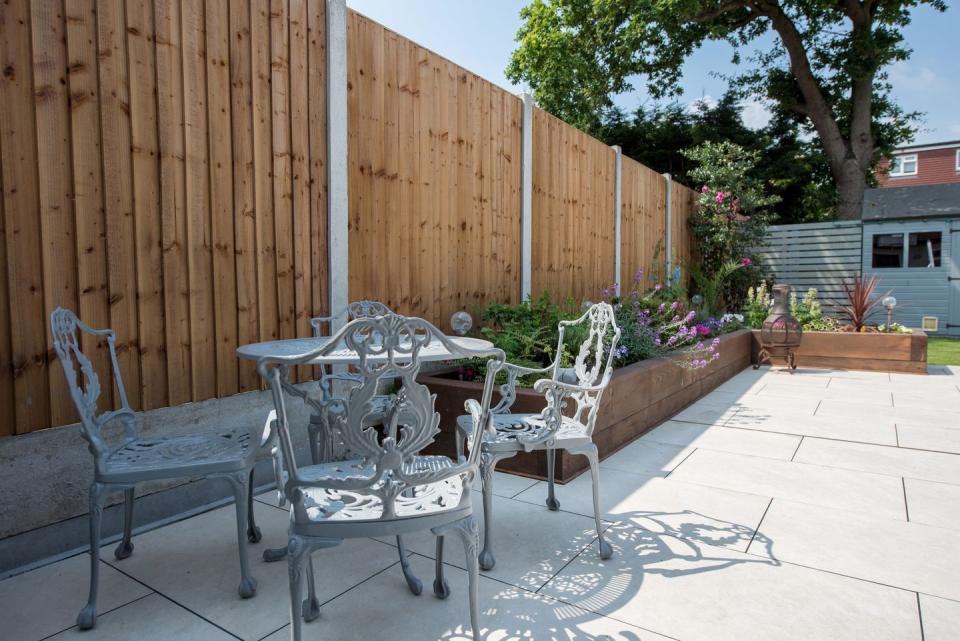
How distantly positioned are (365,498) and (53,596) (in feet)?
3.70

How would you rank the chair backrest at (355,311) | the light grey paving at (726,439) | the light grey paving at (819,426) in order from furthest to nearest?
1. the light grey paving at (819,426)
2. the light grey paving at (726,439)
3. the chair backrest at (355,311)

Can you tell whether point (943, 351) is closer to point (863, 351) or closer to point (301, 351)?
A: point (863, 351)

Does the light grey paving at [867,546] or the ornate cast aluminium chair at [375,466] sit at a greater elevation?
the ornate cast aluminium chair at [375,466]

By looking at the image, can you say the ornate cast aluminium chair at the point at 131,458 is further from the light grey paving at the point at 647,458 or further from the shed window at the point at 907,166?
the shed window at the point at 907,166

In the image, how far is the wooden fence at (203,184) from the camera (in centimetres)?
187

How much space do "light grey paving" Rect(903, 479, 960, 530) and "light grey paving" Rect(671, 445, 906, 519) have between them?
0.04m

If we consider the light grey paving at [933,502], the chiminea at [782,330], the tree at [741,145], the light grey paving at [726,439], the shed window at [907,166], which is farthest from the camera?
the shed window at [907,166]

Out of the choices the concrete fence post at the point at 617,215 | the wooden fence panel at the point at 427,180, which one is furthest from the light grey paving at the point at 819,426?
the concrete fence post at the point at 617,215

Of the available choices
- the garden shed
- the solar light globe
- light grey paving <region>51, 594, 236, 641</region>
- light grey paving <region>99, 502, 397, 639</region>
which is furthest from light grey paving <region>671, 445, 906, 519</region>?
the garden shed

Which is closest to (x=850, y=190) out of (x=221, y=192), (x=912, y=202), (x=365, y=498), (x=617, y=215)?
(x=912, y=202)

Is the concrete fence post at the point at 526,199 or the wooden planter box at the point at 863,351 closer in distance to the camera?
the concrete fence post at the point at 526,199

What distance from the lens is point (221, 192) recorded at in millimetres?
2410

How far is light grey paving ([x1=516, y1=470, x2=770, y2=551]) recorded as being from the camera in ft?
7.16

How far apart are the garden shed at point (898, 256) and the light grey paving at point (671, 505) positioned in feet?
27.7
